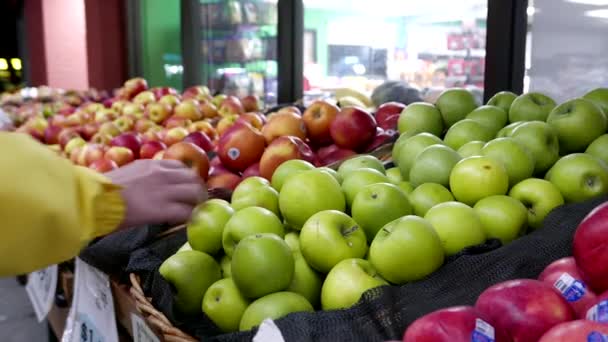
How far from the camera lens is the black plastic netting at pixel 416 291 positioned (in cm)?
88

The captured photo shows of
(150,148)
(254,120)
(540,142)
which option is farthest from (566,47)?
(150,148)

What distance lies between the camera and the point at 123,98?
424cm

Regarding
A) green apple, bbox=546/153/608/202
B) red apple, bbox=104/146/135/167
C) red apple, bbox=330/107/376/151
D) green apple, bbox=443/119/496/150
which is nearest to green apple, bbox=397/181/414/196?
green apple, bbox=443/119/496/150

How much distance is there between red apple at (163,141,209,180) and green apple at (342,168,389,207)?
721 millimetres

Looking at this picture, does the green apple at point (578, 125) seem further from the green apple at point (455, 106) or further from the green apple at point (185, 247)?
the green apple at point (185, 247)

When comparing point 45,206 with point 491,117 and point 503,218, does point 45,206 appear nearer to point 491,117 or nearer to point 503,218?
point 503,218

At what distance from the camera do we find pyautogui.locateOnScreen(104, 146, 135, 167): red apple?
8.12 feet

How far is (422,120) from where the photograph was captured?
5.76ft

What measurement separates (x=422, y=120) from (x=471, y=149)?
333 millimetres

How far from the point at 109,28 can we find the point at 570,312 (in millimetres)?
5822

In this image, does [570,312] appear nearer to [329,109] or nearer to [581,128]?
[581,128]

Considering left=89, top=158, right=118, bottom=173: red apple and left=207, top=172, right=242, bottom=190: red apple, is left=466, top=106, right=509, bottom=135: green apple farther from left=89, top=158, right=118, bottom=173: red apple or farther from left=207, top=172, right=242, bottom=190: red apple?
left=89, top=158, right=118, bottom=173: red apple

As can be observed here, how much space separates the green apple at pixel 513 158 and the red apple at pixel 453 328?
2.25ft

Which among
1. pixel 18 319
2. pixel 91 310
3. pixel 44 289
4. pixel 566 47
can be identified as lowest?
pixel 18 319
